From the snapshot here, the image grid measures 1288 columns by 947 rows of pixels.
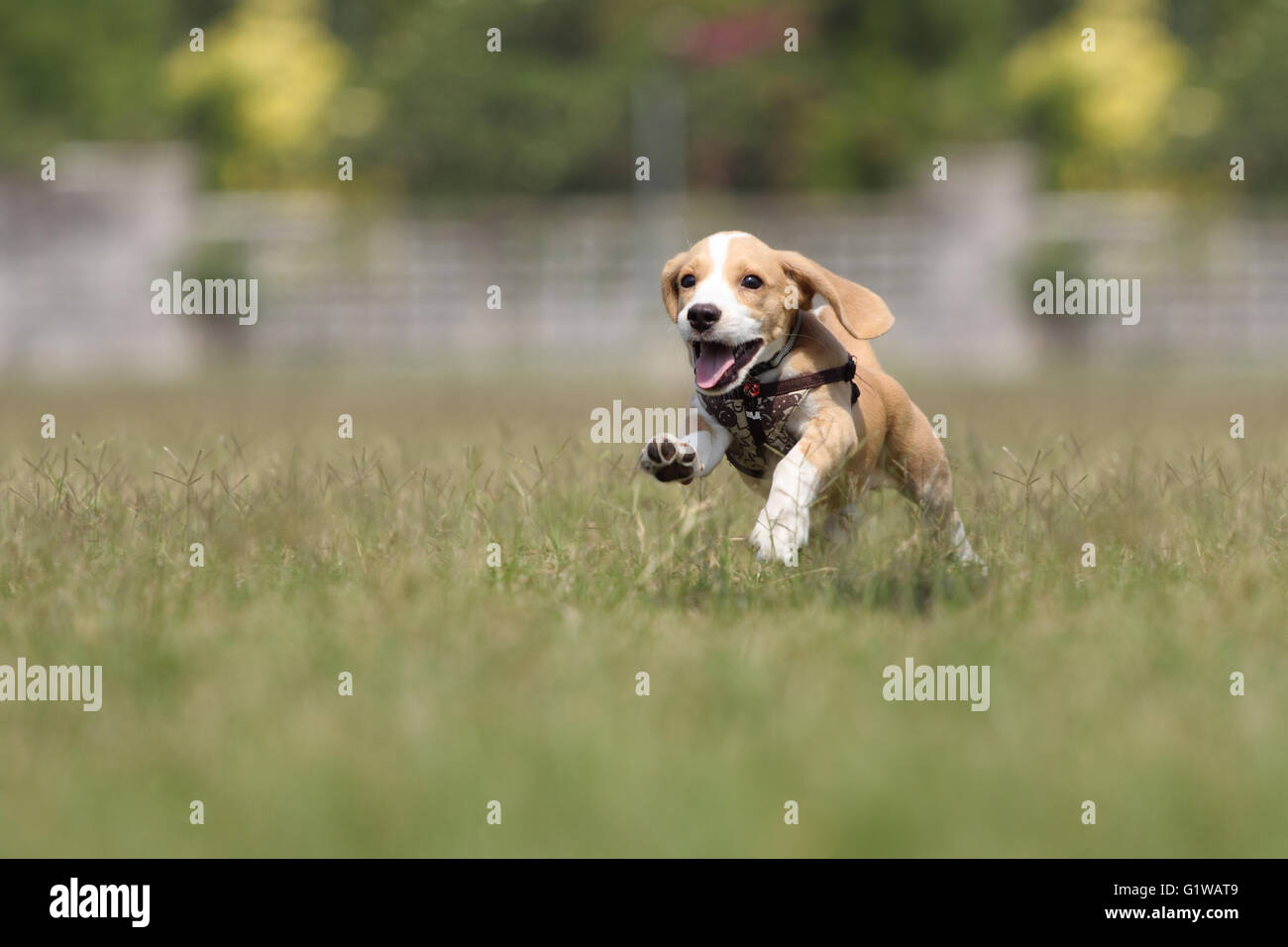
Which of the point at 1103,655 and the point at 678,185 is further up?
the point at 678,185

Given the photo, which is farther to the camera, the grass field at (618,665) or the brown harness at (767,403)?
the brown harness at (767,403)

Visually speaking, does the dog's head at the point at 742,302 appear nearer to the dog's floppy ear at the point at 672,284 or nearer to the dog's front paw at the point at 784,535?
the dog's floppy ear at the point at 672,284

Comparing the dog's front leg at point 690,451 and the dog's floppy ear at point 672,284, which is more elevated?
the dog's floppy ear at point 672,284

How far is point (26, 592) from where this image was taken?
15.3 feet

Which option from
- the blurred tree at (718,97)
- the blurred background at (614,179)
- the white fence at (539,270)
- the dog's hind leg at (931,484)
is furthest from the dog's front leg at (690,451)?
the blurred tree at (718,97)

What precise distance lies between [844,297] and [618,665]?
1.81 m

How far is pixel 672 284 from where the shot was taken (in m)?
5.17

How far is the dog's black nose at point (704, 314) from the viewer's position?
4.78 metres

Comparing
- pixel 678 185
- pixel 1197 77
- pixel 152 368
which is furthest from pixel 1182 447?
pixel 1197 77

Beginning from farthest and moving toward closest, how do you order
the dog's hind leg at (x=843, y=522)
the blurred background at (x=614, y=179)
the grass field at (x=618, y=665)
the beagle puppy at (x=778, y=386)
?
1. the blurred background at (x=614, y=179)
2. the dog's hind leg at (x=843, y=522)
3. the beagle puppy at (x=778, y=386)
4. the grass field at (x=618, y=665)

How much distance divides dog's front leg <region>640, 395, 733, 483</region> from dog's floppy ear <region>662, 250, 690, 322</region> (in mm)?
319

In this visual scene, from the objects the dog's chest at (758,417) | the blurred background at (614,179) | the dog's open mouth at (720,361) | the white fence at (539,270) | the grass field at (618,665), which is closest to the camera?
the grass field at (618,665)

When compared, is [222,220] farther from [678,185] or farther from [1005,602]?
[1005,602]
